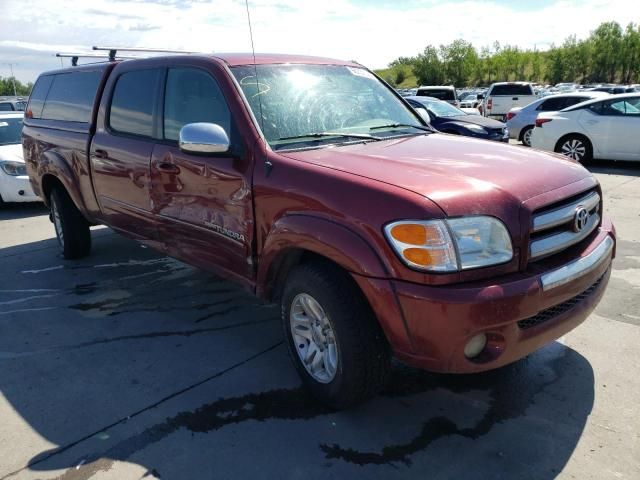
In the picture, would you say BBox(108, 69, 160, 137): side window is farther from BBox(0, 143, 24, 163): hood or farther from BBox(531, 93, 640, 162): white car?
BBox(531, 93, 640, 162): white car

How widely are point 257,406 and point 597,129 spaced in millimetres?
10869

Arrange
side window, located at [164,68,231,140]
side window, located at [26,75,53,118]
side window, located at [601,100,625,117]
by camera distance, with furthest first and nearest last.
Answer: side window, located at [601,100,625,117] < side window, located at [26,75,53,118] < side window, located at [164,68,231,140]

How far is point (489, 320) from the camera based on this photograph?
2.48 metres

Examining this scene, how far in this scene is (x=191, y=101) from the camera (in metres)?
3.87

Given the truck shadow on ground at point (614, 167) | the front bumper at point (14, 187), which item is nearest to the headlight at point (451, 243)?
the front bumper at point (14, 187)

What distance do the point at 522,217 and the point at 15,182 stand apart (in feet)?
26.9

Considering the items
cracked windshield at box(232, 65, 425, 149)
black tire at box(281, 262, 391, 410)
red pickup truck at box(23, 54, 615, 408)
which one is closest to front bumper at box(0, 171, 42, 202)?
red pickup truck at box(23, 54, 615, 408)

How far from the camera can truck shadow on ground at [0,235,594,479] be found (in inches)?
107

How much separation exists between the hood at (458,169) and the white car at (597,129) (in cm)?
920

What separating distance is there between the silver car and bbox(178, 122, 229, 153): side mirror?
13439 millimetres

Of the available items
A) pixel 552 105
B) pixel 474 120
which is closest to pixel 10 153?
pixel 474 120

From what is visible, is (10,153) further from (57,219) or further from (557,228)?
(557,228)

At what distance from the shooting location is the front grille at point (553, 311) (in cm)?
267

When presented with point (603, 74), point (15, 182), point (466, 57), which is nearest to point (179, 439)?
point (15, 182)
